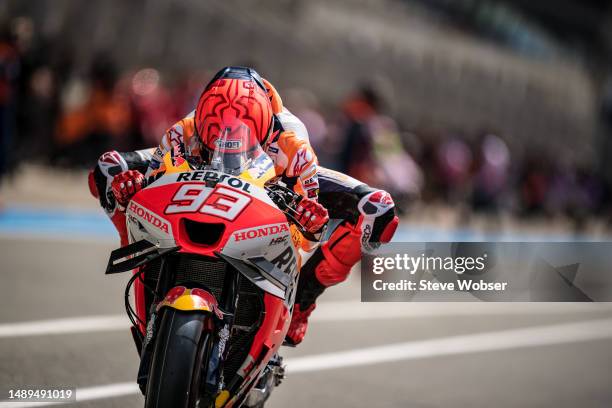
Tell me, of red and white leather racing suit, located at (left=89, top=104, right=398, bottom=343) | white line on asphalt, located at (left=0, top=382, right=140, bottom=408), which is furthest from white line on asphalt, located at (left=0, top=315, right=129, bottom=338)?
red and white leather racing suit, located at (left=89, top=104, right=398, bottom=343)

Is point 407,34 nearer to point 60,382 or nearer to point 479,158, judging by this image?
point 479,158

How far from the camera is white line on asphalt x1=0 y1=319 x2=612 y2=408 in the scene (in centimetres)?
561

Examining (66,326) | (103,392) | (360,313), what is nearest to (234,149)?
(103,392)

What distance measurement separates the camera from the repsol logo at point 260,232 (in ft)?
12.8

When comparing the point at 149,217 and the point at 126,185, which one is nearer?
the point at 149,217

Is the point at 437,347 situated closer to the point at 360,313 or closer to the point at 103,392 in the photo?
the point at 360,313

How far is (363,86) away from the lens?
492 inches

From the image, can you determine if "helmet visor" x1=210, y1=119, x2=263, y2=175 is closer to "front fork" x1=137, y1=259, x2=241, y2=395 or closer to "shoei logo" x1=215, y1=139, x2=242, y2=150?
"shoei logo" x1=215, y1=139, x2=242, y2=150

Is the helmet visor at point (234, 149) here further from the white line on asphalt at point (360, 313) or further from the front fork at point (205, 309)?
the white line on asphalt at point (360, 313)

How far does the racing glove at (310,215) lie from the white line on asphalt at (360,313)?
310cm

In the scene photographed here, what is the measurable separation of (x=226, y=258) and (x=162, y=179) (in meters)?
0.46

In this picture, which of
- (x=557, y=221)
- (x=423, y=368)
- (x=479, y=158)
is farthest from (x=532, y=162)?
(x=423, y=368)

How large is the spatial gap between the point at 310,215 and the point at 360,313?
5513 mm

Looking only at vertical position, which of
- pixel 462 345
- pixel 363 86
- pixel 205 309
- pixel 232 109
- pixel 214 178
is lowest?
pixel 462 345
